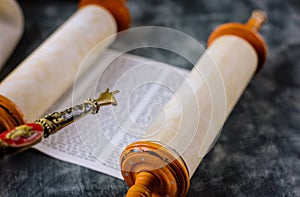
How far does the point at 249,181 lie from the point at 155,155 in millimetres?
316

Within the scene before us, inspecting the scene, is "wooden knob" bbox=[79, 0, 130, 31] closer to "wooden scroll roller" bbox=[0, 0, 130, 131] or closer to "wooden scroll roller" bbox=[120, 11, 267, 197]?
"wooden scroll roller" bbox=[0, 0, 130, 131]

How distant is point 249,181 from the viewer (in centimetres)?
113

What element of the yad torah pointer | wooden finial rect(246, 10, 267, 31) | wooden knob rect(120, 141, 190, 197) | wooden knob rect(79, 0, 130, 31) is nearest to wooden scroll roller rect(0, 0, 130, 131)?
wooden knob rect(79, 0, 130, 31)

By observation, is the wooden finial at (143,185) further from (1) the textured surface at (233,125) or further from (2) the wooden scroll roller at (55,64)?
(2) the wooden scroll roller at (55,64)

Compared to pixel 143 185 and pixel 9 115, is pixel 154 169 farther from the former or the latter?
pixel 9 115

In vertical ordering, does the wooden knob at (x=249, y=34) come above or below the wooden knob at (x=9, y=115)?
below

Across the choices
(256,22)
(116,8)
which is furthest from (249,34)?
(116,8)

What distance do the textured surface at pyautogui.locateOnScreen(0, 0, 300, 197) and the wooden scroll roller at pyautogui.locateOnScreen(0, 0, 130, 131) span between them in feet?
0.48

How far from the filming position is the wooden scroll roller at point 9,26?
4.64ft

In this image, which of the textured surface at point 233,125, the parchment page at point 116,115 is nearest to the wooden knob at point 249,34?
the textured surface at point 233,125

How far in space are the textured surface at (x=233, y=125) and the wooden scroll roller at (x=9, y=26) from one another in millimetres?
33

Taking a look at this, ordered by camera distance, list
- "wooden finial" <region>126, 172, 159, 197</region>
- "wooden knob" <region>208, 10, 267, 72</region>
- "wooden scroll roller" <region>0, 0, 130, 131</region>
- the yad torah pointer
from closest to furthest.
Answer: the yad torah pointer → "wooden finial" <region>126, 172, 159, 197</region> → "wooden scroll roller" <region>0, 0, 130, 131</region> → "wooden knob" <region>208, 10, 267, 72</region>

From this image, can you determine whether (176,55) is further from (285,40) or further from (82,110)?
(285,40)

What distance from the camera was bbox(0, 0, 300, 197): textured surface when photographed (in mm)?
1098
